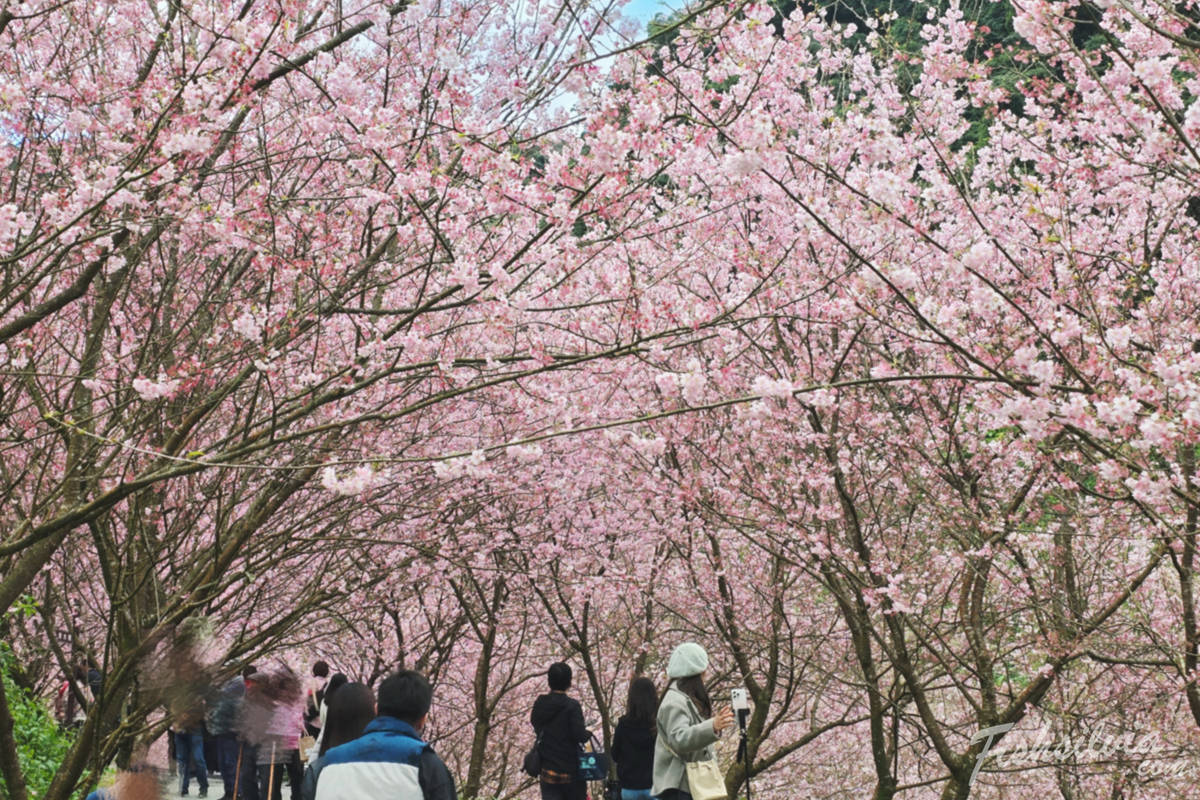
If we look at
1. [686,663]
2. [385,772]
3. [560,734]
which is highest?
[686,663]

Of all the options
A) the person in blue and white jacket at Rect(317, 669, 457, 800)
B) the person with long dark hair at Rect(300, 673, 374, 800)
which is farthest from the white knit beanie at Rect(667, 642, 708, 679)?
the person in blue and white jacket at Rect(317, 669, 457, 800)

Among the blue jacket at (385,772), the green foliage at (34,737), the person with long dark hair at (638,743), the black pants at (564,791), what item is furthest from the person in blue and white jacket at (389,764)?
the green foliage at (34,737)

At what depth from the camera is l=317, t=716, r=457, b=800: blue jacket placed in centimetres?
362

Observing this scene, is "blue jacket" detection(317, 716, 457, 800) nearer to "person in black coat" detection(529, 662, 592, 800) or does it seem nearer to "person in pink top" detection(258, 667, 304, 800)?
"person in pink top" detection(258, 667, 304, 800)

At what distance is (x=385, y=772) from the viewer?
3643mm

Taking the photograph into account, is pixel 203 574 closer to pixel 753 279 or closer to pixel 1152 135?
pixel 753 279

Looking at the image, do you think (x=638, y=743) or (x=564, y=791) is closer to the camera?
(x=638, y=743)

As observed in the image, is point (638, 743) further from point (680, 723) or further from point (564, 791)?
point (564, 791)

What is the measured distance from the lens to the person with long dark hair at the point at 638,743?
6570 mm

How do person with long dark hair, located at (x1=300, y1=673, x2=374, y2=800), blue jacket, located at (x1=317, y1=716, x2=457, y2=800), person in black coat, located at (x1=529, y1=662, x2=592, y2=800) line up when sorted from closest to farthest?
blue jacket, located at (x1=317, y1=716, x2=457, y2=800)
person with long dark hair, located at (x1=300, y1=673, x2=374, y2=800)
person in black coat, located at (x1=529, y1=662, x2=592, y2=800)

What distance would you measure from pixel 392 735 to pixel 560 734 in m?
3.82

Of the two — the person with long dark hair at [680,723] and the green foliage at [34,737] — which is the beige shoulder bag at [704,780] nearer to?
the person with long dark hair at [680,723]

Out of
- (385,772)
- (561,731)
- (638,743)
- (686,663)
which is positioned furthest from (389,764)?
(561,731)

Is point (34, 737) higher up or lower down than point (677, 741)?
higher up
